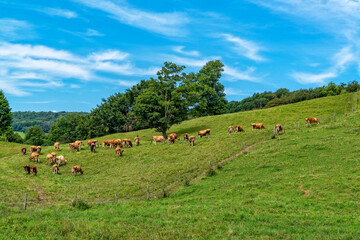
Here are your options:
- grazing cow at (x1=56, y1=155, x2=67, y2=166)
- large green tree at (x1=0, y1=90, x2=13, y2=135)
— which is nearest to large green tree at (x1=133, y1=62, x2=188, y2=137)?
grazing cow at (x1=56, y1=155, x2=67, y2=166)

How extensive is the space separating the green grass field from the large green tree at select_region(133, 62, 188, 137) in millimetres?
10883

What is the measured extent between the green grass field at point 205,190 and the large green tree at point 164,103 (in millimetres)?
10883

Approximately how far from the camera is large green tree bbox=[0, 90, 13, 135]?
222 feet

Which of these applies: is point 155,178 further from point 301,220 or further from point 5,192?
point 301,220

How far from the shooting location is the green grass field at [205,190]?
1387 centimetres

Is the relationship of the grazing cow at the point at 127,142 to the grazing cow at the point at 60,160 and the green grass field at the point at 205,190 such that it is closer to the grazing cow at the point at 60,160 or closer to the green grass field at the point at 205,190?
the green grass field at the point at 205,190

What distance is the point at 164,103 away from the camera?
5472 cm

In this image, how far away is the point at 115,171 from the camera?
115ft

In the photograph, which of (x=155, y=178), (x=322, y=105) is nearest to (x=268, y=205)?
(x=155, y=178)

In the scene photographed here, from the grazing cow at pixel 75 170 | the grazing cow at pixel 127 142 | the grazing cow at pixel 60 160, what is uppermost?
the grazing cow at pixel 127 142

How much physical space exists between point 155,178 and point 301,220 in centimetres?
1802

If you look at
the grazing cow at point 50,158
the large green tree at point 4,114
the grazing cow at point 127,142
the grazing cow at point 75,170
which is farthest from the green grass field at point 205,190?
the large green tree at point 4,114

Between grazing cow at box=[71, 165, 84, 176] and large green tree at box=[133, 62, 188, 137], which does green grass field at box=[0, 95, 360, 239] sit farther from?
large green tree at box=[133, 62, 188, 137]

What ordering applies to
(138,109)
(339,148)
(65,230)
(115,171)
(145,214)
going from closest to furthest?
(65,230) < (145,214) < (339,148) < (115,171) < (138,109)
